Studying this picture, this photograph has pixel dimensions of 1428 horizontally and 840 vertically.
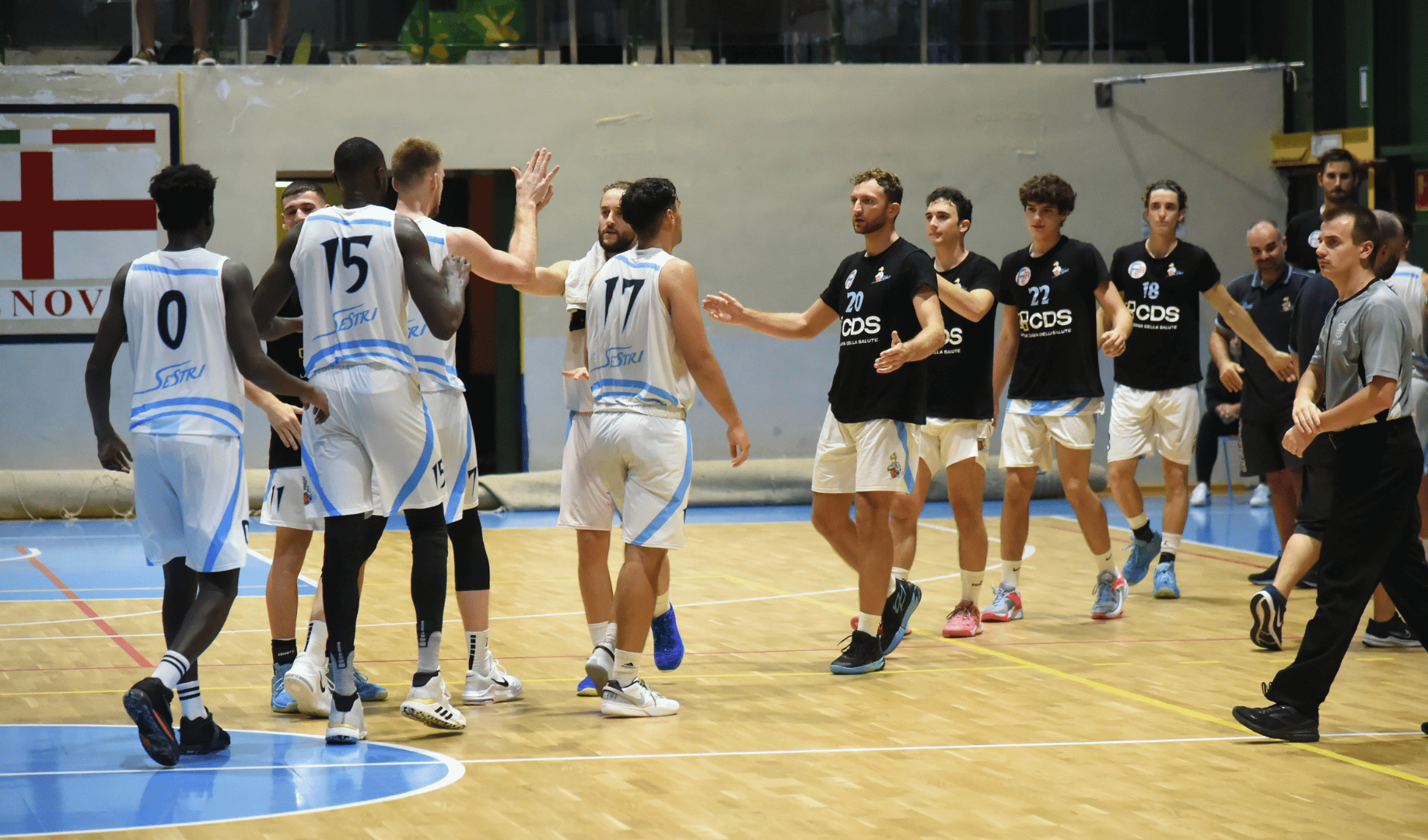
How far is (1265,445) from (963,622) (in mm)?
2776

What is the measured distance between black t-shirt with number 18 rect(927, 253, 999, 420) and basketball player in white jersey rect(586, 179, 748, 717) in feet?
6.72

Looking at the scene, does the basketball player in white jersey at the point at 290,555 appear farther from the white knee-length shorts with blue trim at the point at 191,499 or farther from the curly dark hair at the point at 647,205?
the curly dark hair at the point at 647,205

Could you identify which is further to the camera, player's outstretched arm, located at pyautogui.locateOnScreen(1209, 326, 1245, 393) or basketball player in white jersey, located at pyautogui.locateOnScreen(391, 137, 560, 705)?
player's outstretched arm, located at pyautogui.locateOnScreen(1209, 326, 1245, 393)

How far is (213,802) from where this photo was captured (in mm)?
4273

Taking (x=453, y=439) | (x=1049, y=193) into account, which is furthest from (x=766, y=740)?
(x=1049, y=193)

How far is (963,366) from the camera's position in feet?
23.7

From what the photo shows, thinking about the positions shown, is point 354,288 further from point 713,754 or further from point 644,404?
point 713,754

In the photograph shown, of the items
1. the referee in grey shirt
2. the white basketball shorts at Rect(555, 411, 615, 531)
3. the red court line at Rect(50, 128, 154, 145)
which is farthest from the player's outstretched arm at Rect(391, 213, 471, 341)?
the red court line at Rect(50, 128, 154, 145)

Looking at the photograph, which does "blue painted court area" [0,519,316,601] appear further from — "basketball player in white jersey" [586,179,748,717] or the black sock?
"basketball player in white jersey" [586,179,748,717]

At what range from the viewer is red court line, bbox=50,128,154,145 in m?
12.8

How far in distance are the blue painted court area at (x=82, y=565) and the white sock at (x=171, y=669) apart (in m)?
4.01

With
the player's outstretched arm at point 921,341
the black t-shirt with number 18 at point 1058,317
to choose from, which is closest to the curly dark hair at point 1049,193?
the black t-shirt with number 18 at point 1058,317

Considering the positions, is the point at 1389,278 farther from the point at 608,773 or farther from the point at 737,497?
the point at 737,497

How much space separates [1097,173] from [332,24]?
7080mm
